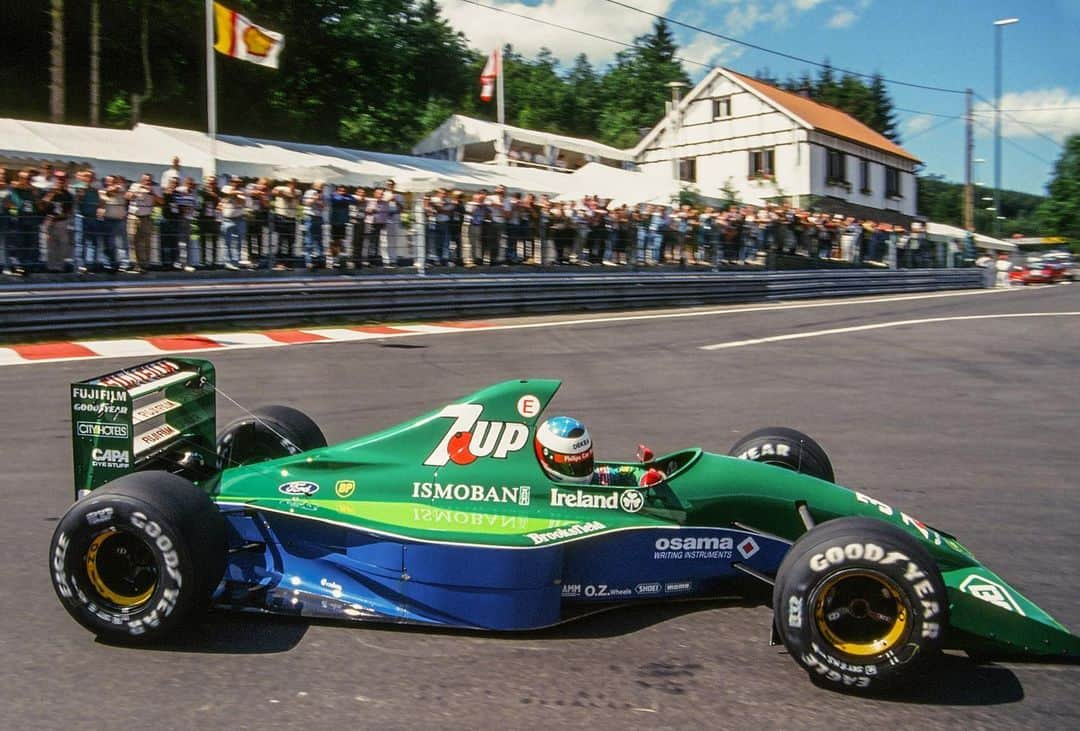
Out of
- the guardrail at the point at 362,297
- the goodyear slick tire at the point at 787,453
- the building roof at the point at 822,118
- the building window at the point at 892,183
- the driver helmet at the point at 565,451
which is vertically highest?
the building roof at the point at 822,118

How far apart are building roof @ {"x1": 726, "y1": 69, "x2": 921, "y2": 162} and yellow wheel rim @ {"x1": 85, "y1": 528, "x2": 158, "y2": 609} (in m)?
47.3

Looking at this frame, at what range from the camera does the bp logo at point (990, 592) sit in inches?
176

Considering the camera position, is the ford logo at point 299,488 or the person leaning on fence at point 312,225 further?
the person leaning on fence at point 312,225

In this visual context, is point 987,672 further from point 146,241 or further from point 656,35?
point 656,35

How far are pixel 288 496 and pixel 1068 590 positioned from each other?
4.05 metres

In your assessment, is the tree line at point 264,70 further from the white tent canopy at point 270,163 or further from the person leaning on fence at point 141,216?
the person leaning on fence at point 141,216

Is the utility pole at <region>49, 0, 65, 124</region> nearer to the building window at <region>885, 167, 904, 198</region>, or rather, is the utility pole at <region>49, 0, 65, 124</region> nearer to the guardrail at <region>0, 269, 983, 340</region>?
the guardrail at <region>0, 269, 983, 340</region>

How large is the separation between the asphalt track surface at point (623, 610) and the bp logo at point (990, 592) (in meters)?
0.30

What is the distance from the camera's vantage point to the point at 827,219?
2973cm

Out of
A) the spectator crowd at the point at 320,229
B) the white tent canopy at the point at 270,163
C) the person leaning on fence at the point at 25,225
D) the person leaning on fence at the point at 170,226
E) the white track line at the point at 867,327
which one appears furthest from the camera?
the white tent canopy at the point at 270,163

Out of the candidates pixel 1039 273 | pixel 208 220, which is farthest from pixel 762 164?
pixel 208 220

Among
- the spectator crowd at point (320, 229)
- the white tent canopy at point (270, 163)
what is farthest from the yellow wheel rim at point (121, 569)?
the white tent canopy at point (270, 163)

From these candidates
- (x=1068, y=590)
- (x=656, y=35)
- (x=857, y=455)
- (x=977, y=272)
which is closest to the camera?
(x=1068, y=590)

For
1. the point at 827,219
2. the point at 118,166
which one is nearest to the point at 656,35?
the point at 827,219
